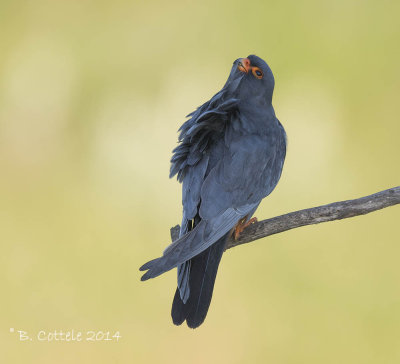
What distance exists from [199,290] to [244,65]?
989mm

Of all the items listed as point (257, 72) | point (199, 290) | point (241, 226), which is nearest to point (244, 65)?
point (257, 72)

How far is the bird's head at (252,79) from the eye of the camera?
2.31 m

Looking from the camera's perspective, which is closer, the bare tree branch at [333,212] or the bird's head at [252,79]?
the bare tree branch at [333,212]

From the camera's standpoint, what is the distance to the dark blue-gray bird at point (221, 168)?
2.11m

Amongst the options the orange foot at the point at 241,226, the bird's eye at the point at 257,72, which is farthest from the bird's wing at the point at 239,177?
the bird's eye at the point at 257,72

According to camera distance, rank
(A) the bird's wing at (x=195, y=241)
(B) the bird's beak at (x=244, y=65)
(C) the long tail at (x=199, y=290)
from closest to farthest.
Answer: (A) the bird's wing at (x=195, y=241)
(C) the long tail at (x=199, y=290)
(B) the bird's beak at (x=244, y=65)

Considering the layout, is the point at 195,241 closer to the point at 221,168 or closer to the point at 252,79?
the point at 221,168

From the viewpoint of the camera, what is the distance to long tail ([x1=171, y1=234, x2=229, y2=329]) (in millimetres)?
2094

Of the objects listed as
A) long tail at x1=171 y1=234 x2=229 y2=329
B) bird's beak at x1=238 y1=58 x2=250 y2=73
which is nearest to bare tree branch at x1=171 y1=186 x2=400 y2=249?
long tail at x1=171 y1=234 x2=229 y2=329

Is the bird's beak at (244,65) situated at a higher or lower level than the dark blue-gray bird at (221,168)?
higher

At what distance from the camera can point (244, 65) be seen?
2.31 m

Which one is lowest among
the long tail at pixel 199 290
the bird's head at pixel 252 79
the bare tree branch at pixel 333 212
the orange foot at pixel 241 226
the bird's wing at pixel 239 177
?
the long tail at pixel 199 290

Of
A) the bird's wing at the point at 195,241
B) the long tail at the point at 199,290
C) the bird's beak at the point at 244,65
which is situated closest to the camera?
the bird's wing at the point at 195,241

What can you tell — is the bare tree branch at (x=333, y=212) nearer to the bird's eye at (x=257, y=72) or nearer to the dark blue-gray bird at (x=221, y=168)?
the dark blue-gray bird at (x=221, y=168)
